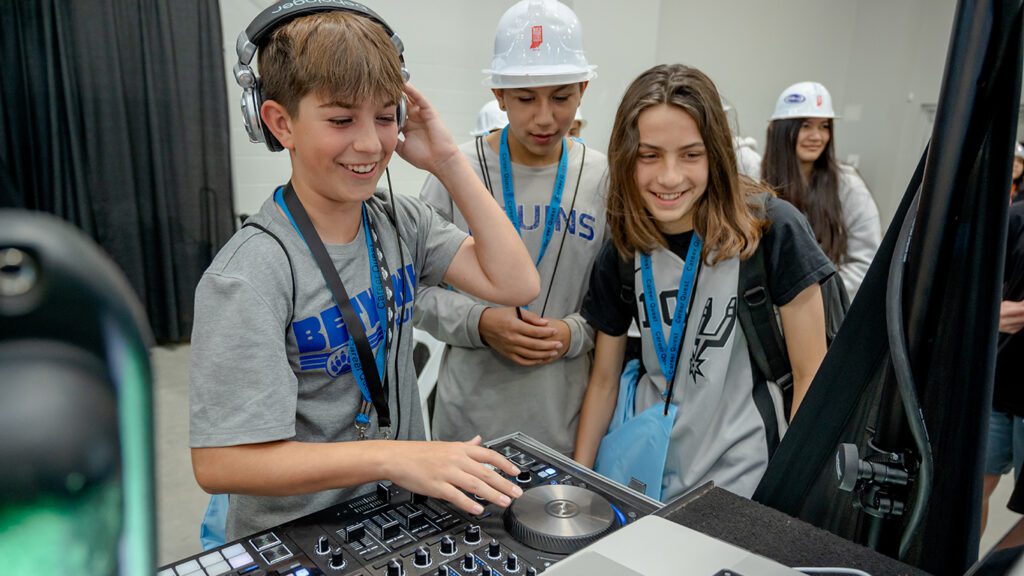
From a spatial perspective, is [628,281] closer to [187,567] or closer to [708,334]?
[708,334]

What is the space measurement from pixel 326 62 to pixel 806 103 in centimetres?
322

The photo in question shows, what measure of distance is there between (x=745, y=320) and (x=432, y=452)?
2.61 ft

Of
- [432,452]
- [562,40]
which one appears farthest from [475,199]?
[562,40]

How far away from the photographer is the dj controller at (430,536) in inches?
26.9

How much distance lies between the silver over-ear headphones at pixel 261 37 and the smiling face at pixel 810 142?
2729 mm

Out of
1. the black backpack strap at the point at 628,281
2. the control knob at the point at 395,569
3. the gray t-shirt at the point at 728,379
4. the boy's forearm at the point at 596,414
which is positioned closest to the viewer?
the control knob at the point at 395,569

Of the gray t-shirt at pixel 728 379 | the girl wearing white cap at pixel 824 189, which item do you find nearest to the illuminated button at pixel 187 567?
the gray t-shirt at pixel 728 379

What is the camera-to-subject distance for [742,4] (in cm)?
648

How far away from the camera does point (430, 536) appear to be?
74 cm

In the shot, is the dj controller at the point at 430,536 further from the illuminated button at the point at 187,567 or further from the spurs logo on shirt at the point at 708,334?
the spurs logo on shirt at the point at 708,334

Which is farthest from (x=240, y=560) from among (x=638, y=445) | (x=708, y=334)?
(x=708, y=334)

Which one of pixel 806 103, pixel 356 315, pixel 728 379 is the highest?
pixel 806 103

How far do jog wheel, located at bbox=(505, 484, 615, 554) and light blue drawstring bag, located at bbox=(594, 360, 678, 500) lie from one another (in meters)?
0.51

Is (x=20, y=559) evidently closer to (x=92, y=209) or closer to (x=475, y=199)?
(x=475, y=199)
